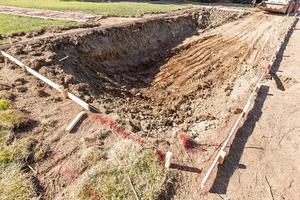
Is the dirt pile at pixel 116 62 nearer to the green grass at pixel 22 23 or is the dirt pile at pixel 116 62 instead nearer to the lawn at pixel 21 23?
the lawn at pixel 21 23

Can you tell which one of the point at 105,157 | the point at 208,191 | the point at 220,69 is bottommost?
the point at 220,69

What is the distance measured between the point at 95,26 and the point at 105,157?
1030 centimetres

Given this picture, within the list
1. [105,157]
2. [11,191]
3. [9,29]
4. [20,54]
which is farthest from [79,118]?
[9,29]

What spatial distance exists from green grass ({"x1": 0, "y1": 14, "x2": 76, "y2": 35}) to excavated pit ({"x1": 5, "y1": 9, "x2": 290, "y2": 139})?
140 inches

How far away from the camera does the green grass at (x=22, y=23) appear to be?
1473cm

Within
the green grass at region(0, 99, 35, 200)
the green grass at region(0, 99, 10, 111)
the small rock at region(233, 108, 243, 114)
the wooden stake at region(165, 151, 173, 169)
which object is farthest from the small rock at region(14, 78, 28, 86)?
the small rock at region(233, 108, 243, 114)

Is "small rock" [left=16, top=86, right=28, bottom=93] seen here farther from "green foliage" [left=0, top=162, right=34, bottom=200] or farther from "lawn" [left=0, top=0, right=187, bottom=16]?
"lawn" [left=0, top=0, right=187, bottom=16]

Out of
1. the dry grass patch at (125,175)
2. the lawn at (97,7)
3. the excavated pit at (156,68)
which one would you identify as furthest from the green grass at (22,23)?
the dry grass patch at (125,175)

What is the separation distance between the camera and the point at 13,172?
6129 mm

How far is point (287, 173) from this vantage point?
6.99 meters

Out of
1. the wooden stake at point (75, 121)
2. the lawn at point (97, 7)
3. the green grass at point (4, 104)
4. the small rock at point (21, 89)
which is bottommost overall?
the lawn at point (97, 7)

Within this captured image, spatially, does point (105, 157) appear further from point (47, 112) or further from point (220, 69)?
point (220, 69)

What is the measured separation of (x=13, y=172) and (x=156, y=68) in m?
9.20

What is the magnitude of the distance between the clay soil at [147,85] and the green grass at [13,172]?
13.5 inches
